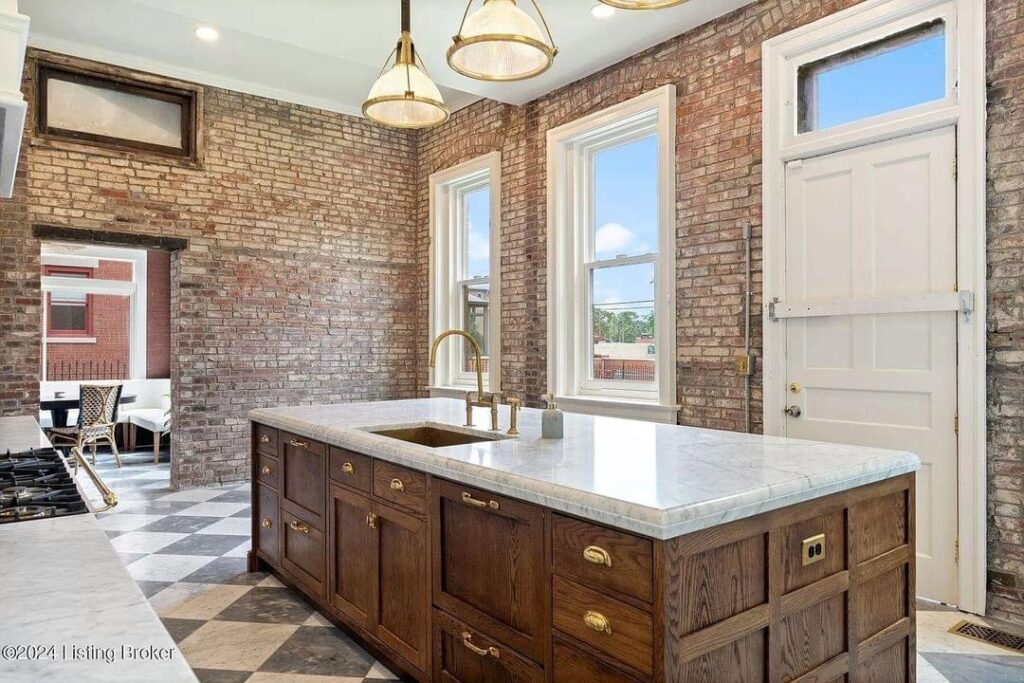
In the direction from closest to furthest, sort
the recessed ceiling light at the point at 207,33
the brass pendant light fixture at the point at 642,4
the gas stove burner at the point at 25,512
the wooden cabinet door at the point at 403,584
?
1. the gas stove burner at the point at 25,512
2. the brass pendant light fixture at the point at 642,4
3. the wooden cabinet door at the point at 403,584
4. the recessed ceiling light at the point at 207,33

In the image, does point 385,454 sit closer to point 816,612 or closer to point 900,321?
point 816,612

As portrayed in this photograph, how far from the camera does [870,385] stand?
140 inches

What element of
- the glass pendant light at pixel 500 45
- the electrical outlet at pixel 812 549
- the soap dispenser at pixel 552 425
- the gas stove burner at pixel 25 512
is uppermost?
the glass pendant light at pixel 500 45

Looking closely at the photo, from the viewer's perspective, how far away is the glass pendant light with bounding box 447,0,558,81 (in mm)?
2658

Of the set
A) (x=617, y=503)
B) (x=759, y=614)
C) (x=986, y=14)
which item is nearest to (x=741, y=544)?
(x=759, y=614)

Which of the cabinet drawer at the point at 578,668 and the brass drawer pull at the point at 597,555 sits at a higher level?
the brass drawer pull at the point at 597,555

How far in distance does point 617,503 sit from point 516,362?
4.25m

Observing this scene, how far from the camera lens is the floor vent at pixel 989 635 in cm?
285

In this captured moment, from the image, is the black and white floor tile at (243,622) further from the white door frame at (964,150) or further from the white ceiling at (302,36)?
the white ceiling at (302,36)

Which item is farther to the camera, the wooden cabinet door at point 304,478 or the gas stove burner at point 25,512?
the wooden cabinet door at point 304,478

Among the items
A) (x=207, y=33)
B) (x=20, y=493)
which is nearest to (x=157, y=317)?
(x=207, y=33)

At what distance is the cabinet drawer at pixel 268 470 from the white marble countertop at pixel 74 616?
7.16 ft

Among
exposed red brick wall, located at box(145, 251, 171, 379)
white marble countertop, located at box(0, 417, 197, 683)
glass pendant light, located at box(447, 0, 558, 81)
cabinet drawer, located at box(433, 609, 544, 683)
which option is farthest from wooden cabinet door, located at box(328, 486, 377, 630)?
exposed red brick wall, located at box(145, 251, 171, 379)

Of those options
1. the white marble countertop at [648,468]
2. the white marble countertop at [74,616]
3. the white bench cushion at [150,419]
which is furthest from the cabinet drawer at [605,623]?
the white bench cushion at [150,419]
